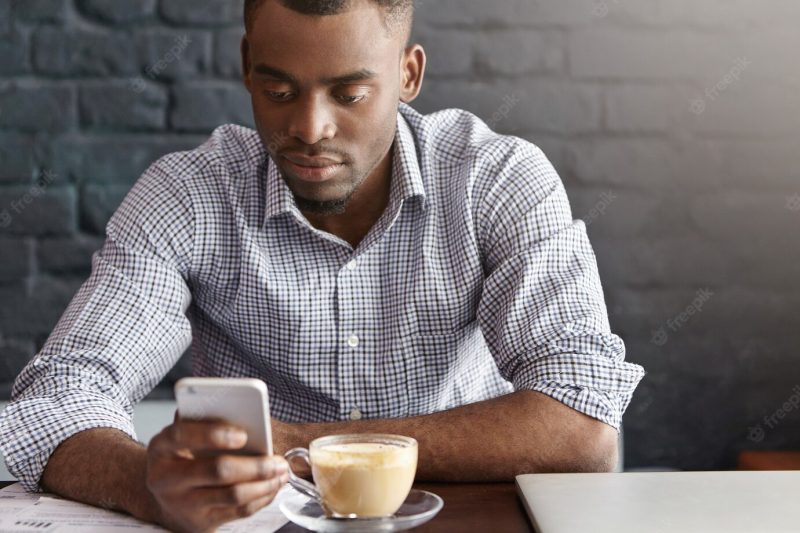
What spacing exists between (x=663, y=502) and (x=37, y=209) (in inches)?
58.0

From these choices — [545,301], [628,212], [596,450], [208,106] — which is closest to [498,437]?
[596,450]

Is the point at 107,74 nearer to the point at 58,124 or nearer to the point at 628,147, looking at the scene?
the point at 58,124

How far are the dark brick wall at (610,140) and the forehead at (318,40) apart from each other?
0.63 meters

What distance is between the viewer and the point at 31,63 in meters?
1.87

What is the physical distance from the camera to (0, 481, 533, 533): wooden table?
32.7 inches

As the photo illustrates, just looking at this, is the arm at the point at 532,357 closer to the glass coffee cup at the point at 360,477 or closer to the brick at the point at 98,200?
the glass coffee cup at the point at 360,477

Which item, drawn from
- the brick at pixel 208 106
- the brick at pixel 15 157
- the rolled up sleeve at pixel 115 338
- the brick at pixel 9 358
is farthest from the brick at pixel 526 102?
the brick at pixel 9 358

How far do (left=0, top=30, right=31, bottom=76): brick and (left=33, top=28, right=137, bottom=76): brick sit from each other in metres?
0.02

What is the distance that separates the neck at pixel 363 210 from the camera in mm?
1460

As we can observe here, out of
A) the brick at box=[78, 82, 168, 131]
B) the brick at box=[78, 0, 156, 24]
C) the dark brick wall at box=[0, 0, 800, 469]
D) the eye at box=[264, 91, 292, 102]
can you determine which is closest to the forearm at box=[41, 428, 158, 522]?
the eye at box=[264, 91, 292, 102]

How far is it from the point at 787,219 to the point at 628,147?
0.37m

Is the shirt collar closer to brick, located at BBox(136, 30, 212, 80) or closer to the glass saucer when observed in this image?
brick, located at BBox(136, 30, 212, 80)

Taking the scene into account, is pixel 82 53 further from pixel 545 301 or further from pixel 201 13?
pixel 545 301

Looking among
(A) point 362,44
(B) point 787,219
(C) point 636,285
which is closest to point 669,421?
(C) point 636,285
